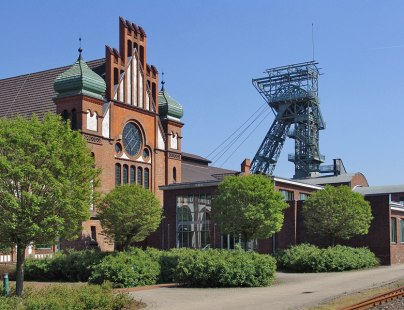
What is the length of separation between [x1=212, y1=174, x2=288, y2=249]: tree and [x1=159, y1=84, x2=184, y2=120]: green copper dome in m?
26.1

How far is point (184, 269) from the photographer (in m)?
27.3

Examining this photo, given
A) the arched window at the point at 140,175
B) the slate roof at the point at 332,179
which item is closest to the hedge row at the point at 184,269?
the arched window at the point at 140,175

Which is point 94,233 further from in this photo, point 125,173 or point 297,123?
point 297,123

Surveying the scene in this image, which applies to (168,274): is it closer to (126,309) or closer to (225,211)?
(225,211)

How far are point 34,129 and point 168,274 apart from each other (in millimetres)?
11495

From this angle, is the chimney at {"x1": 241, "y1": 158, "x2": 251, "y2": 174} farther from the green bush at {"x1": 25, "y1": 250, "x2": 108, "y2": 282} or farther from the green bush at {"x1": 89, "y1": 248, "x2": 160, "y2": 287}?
the green bush at {"x1": 89, "y1": 248, "x2": 160, "y2": 287}

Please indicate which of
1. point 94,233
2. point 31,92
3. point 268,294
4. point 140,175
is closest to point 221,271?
point 268,294

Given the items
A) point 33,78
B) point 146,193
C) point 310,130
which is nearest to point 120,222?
point 146,193

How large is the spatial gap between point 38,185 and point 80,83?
30.8 metres

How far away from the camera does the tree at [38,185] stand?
20.7m

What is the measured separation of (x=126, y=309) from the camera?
1966 cm

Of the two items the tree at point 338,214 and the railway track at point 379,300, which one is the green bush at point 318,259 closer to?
the tree at point 338,214

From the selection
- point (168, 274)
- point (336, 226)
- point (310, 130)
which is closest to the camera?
point (168, 274)

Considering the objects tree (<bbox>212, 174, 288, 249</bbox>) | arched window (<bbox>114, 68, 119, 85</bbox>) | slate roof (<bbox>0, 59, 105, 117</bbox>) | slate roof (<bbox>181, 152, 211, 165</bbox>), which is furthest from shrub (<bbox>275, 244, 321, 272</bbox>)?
slate roof (<bbox>181, 152, 211, 165</bbox>)
